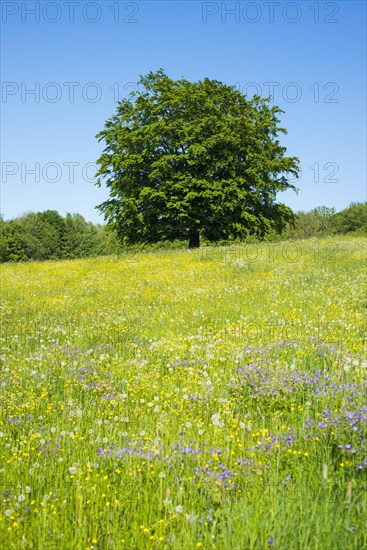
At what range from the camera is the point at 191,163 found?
31.7 metres

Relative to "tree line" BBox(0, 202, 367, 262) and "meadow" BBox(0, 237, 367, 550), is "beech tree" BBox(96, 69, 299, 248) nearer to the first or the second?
"meadow" BBox(0, 237, 367, 550)

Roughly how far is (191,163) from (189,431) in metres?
29.4

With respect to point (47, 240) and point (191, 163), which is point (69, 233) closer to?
point (47, 240)

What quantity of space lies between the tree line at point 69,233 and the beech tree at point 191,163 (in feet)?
112

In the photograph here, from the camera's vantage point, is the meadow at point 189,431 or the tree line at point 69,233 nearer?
the meadow at point 189,431

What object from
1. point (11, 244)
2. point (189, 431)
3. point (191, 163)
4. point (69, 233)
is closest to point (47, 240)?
point (69, 233)

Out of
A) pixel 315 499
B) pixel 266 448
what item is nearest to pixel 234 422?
pixel 266 448

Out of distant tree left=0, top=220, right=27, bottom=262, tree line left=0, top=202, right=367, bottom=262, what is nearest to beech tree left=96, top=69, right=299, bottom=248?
tree line left=0, top=202, right=367, bottom=262

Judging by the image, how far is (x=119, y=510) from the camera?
3031mm

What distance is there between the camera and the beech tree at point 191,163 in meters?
32.3

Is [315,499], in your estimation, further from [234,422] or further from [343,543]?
[234,422]

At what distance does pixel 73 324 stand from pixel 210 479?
6.72 metres

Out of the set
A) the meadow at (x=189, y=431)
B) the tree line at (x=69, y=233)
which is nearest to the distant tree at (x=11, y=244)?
the tree line at (x=69, y=233)

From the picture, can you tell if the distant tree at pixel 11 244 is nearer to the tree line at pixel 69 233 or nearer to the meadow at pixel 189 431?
the tree line at pixel 69 233
